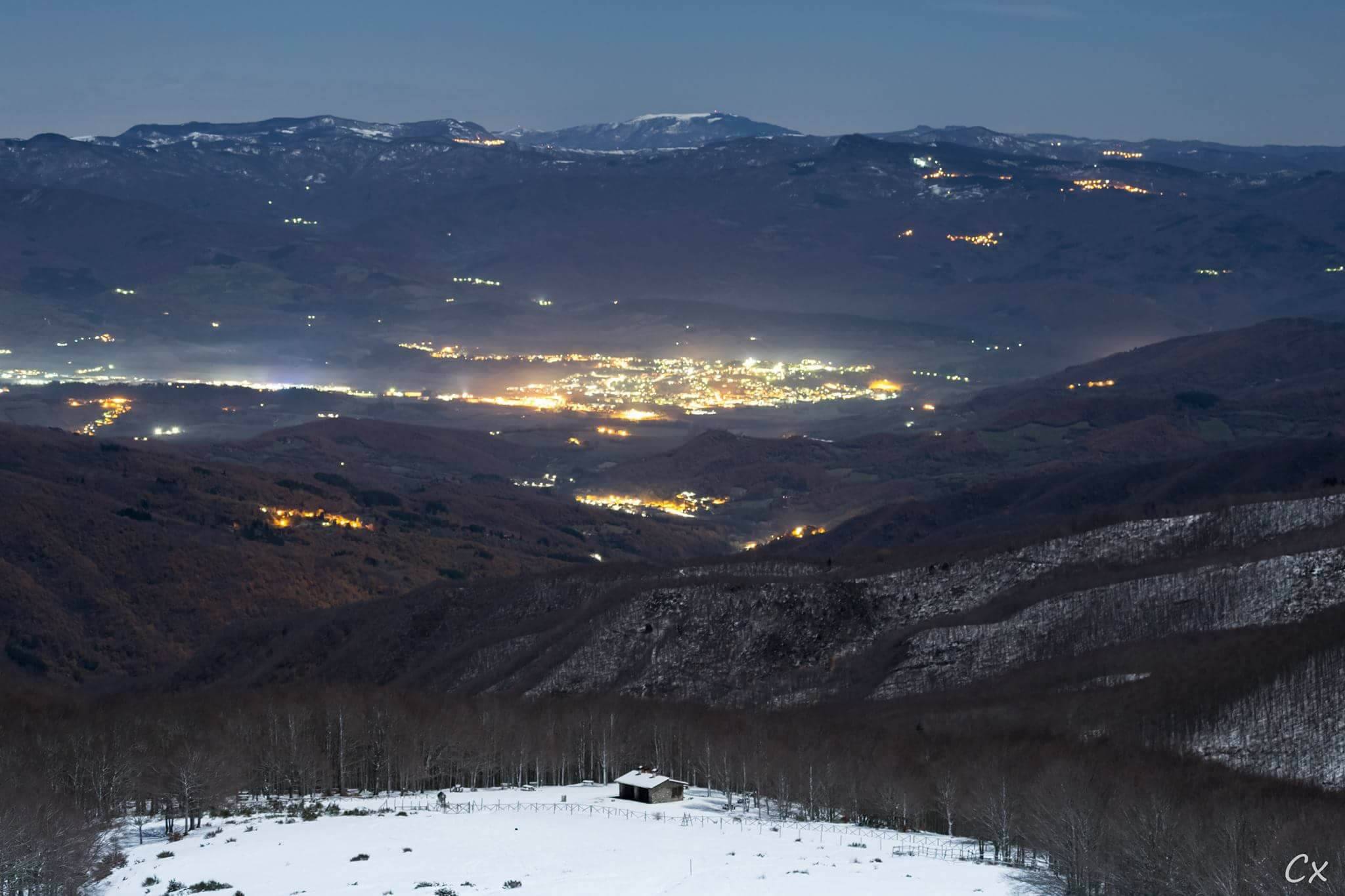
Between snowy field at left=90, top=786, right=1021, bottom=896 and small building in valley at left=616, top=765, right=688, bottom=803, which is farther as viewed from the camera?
small building in valley at left=616, top=765, right=688, bottom=803

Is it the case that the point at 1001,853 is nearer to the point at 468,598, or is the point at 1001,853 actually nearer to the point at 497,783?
the point at 497,783

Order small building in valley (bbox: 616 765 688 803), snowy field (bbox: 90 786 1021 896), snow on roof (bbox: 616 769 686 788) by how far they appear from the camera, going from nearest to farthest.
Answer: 1. snowy field (bbox: 90 786 1021 896)
2. small building in valley (bbox: 616 765 688 803)
3. snow on roof (bbox: 616 769 686 788)

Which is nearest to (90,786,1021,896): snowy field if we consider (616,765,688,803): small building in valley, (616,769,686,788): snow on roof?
(616,765,688,803): small building in valley

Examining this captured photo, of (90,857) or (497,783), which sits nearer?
(90,857)

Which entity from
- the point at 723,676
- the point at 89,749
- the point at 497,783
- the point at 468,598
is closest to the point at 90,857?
the point at 89,749

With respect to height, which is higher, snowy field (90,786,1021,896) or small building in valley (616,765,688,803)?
snowy field (90,786,1021,896)

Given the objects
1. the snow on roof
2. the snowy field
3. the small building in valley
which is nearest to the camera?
the snowy field

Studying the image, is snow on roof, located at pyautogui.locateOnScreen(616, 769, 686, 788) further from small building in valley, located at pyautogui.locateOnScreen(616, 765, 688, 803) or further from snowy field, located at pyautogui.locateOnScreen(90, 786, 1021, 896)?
snowy field, located at pyautogui.locateOnScreen(90, 786, 1021, 896)
